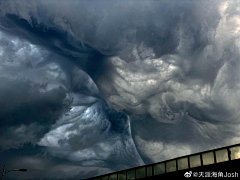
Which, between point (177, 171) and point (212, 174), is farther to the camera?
point (177, 171)

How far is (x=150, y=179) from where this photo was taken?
3781 centimetres

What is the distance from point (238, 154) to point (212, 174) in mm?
4097

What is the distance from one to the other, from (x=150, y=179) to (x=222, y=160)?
13.6 metres

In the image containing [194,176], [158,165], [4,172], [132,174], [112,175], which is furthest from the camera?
[4,172]

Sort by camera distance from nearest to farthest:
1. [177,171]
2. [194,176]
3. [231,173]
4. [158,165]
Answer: [231,173]
[194,176]
[177,171]
[158,165]

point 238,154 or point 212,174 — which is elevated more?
point 238,154

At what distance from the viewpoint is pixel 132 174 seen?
41.8 meters

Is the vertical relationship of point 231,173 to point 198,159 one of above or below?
below

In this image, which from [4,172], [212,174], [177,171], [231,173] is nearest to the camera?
[231,173]

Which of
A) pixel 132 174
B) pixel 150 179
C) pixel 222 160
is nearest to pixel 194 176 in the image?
pixel 222 160

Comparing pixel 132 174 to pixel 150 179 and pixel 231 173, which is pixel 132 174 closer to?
pixel 150 179

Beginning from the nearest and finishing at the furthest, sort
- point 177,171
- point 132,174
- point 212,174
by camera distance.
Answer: point 212,174 < point 177,171 < point 132,174

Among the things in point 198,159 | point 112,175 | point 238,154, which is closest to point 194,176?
point 198,159

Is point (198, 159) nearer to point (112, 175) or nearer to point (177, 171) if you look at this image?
point (177, 171)
